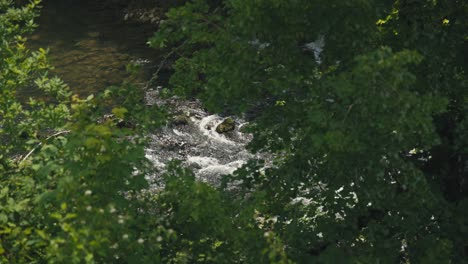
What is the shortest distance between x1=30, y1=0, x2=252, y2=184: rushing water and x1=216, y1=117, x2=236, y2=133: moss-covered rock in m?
0.14

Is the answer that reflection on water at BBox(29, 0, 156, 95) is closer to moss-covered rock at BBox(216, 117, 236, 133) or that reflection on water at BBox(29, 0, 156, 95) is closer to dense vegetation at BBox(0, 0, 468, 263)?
moss-covered rock at BBox(216, 117, 236, 133)

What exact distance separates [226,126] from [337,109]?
12.1 metres

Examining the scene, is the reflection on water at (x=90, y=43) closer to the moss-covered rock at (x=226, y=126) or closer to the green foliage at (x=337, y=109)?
the moss-covered rock at (x=226, y=126)

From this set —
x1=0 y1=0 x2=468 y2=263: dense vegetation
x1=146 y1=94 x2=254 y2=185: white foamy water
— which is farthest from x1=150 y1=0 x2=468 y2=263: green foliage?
x1=146 y1=94 x2=254 y2=185: white foamy water

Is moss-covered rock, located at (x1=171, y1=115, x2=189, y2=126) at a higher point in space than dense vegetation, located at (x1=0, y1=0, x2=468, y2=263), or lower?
lower

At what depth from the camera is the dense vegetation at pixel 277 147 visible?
439 cm

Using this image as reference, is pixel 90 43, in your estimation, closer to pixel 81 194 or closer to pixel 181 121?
pixel 181 121

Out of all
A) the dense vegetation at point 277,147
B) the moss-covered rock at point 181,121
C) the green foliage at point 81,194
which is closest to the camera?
the green foliage at point 81,194

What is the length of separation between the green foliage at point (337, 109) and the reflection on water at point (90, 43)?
14162 millimetres

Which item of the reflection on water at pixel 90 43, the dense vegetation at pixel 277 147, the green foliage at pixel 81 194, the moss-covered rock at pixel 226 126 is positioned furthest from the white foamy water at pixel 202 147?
the green foliage at pixel 81 194

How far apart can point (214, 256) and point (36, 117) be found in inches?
86.3

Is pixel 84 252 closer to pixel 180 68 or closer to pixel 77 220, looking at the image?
pixel 77 220

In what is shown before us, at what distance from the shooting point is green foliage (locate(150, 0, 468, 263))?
4586 mm

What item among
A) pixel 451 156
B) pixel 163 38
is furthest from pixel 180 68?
pixel 451 156
